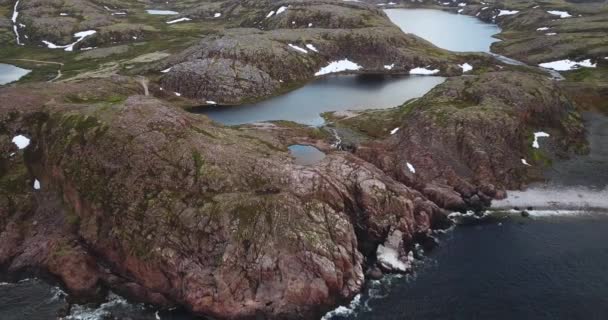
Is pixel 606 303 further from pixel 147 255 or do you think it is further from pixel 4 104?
pixel 4 104

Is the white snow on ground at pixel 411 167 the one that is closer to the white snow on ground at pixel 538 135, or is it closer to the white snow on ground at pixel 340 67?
the white snow on ground at pixel 538 135

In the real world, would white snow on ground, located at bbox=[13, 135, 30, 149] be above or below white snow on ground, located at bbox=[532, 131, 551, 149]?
above

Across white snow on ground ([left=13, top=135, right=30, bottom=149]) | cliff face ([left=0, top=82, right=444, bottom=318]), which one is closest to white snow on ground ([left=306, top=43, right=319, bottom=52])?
cliff face ([left=0, top=82, right=444, bottom=318])

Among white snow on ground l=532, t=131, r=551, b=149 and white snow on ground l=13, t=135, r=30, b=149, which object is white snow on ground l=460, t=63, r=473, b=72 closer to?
white snow on ground l=532, t=131, r=551, b=149

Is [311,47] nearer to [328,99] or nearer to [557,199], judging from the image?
[328,99]

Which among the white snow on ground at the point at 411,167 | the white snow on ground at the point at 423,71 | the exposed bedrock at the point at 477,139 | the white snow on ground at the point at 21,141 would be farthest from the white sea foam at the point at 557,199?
the white snow on ground at the point at 423,71

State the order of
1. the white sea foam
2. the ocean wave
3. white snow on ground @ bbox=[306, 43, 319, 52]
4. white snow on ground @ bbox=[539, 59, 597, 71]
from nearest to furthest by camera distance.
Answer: the ocean wave, the white sea foam, white snow on ground @ bbox=[539, 59, 597, 71], white snow on ground @ bbox=[306, 43, 319, 52]

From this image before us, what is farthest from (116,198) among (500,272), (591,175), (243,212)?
(591,175)
